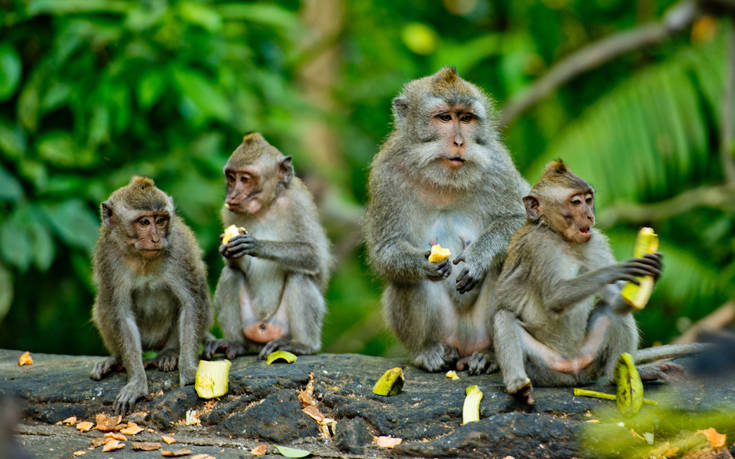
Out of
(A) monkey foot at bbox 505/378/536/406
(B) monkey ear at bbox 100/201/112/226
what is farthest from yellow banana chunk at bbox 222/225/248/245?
(A) monkey foot at bbox 505/378/536/406

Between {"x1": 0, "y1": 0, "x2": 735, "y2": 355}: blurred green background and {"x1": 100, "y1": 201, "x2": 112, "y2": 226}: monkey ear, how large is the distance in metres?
1.60

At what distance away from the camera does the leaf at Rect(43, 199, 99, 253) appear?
777 cm

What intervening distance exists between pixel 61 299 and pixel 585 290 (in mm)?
5474

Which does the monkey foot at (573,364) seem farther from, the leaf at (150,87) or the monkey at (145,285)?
the leaf at (150,87)

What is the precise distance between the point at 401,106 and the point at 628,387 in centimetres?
271

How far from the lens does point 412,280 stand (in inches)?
246

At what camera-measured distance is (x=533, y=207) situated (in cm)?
555

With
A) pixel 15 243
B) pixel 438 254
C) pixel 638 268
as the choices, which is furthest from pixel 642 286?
pixel 15 243

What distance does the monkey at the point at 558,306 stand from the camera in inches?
209

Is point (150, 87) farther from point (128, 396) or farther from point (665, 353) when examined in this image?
point (665, 353)

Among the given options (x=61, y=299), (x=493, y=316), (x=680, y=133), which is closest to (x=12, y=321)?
(x=61, y=299)

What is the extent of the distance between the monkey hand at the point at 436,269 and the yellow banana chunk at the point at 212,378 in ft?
5.10

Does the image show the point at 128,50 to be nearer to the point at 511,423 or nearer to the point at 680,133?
the point at 511,423

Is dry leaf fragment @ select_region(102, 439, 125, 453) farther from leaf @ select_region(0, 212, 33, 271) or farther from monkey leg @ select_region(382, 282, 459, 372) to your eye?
leaf @ select_region(0, 212, 33, 271)
